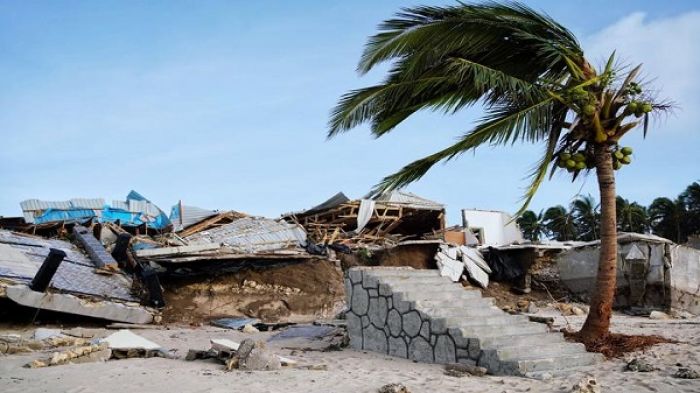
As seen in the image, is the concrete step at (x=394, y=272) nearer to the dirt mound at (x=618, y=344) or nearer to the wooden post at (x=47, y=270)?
the dirt mound at (x=618, y=344)

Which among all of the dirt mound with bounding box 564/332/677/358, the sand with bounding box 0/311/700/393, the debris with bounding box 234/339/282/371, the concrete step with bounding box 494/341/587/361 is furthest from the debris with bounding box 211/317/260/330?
the dirt mound with bounding box 564/332/677/358

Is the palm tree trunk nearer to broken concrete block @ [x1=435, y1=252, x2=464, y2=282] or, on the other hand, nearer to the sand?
the sand

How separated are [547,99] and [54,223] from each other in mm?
17416

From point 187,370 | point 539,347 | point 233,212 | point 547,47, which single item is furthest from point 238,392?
point 233,212

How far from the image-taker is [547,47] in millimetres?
8102

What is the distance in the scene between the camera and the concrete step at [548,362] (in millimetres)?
6855

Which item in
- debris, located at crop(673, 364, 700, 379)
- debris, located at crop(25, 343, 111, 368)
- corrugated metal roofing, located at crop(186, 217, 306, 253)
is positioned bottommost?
debris, located at crop(25, 343, 111, 368)

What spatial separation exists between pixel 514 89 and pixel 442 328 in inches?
137

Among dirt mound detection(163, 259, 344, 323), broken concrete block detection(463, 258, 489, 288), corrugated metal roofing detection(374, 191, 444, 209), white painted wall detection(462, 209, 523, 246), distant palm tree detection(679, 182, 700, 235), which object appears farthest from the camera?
distant palm tree detection(679, 182, 700, 235)

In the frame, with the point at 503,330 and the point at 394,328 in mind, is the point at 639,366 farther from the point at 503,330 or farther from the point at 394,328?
the point at 394,328

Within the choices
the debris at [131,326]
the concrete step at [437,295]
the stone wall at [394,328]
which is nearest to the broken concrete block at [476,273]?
the concrete step at [437,295]

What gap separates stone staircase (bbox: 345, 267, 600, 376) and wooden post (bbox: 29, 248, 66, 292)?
6298 mm

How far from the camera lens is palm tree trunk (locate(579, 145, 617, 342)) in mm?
8047

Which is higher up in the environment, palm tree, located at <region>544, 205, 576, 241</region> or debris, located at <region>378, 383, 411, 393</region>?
palm tree, located at <region>544, 205, 576, 241</region>
